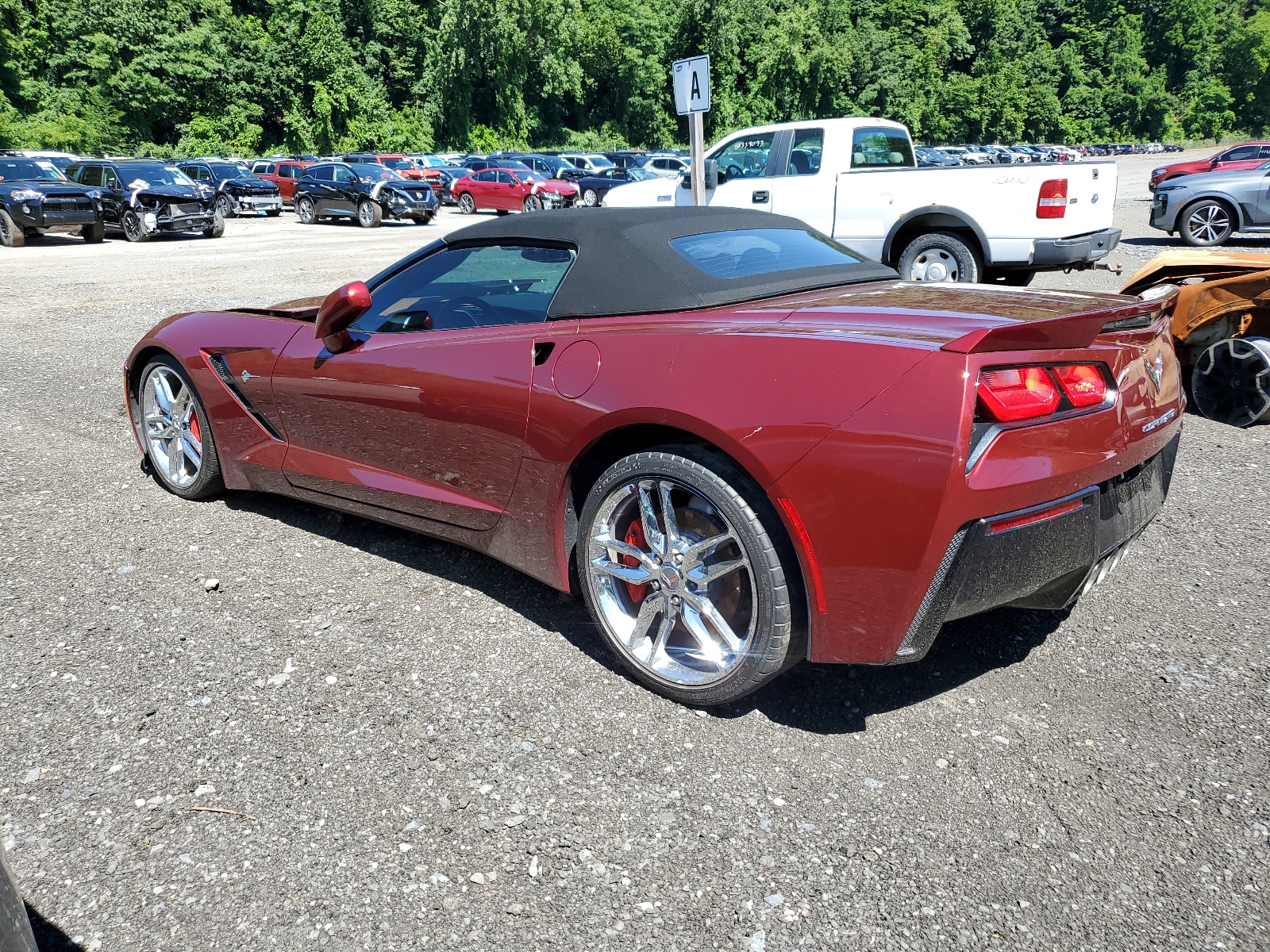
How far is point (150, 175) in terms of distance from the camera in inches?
830

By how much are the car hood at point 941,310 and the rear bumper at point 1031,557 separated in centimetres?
44

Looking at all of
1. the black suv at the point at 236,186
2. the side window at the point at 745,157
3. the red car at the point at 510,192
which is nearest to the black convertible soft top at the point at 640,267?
the side window at the point at 745,157

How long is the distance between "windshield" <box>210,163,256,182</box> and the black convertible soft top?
27.0m

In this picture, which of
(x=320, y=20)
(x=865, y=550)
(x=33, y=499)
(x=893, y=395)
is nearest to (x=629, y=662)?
(x=865, y=550)

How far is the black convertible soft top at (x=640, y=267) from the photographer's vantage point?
10.2 ft

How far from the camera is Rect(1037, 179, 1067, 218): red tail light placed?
9.37m

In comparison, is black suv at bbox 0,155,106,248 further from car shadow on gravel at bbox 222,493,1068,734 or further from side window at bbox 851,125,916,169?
car shadow on gravel at bbox 222,493,1068,734

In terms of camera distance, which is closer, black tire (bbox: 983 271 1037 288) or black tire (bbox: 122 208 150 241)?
black tire (bbox: 983 271 1037 288)

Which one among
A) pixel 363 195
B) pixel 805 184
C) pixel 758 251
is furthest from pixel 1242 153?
pixel 758 251

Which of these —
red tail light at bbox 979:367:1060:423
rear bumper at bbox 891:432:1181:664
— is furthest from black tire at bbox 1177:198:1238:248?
red tail light at bbox 979:367:1060:423

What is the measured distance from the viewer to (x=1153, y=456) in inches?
113

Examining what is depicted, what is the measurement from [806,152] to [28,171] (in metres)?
17.5

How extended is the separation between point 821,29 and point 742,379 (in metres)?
76.1

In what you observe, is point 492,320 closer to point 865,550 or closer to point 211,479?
point 865,550
